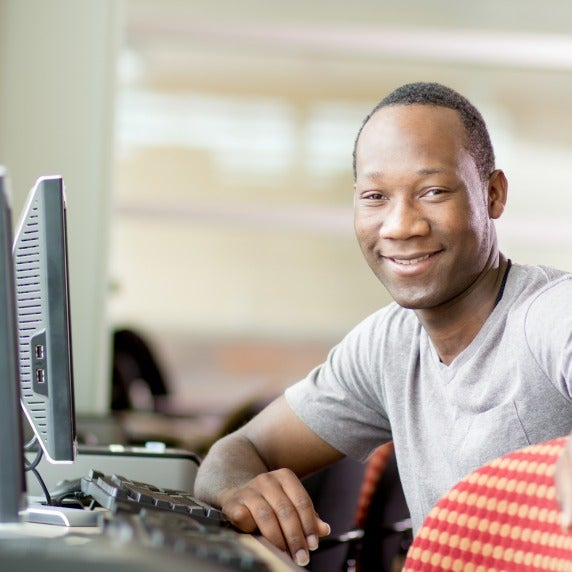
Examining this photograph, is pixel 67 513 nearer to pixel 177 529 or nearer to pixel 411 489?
pixel 177 529

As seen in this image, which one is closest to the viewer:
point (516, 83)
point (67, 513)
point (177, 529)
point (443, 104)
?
point (177, 529)

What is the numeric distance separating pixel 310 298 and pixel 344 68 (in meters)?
1.65

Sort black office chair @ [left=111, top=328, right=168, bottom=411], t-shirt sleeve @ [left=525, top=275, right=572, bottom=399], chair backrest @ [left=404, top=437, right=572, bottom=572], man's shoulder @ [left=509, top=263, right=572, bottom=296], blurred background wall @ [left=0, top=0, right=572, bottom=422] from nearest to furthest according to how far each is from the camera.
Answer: chair backrest @ [left=404, top=437, right=572, bottom=572], t-shirt sleeve @ [left=525, top=275, right=572, bottom=399], man's shoulder @ [left=509, top=263, right=572, bottom=296], black office chair @ [left=111, top=328, right=168, bottom=411], blurred background wall @ [left=0, top=0, right=572, bottom=422]

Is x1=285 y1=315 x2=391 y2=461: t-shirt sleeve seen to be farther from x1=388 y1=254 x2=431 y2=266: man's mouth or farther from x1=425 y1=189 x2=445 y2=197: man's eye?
x1=425 y1=189 x2=445 y2=197: man's eye

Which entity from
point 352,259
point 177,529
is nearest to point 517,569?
point 177,529

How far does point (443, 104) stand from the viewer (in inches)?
61.4

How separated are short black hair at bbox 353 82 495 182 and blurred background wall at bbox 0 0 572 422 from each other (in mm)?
3707

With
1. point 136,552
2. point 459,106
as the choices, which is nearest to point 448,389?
point 459,106

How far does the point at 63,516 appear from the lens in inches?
49.8

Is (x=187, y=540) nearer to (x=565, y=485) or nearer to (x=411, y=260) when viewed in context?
(x=565, y=485)

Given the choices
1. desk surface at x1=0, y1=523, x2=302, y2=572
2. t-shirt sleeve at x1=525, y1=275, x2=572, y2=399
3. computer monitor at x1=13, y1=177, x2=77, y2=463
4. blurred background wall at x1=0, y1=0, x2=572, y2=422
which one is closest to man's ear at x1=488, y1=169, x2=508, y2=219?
t-shirt sleeve at x1=525, y1=275, x2=572, y2=399

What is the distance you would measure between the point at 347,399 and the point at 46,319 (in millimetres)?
610

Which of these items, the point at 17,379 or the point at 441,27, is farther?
the point at 441,27

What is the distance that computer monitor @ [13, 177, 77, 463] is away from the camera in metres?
1.27
